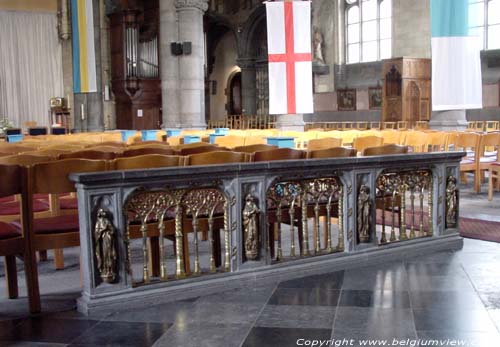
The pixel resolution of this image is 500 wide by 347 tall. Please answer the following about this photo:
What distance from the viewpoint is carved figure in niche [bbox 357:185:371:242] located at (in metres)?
4.52

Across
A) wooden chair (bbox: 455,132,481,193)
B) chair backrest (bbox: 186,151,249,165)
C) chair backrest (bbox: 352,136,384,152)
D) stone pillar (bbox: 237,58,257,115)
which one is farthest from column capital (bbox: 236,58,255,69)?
chair backrest (bbox: 186,151,249,165)

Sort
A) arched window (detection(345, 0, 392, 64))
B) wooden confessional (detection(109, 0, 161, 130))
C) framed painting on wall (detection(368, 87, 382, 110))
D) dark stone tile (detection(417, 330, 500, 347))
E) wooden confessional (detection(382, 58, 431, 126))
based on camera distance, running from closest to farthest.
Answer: dark stone tile (detection(417, 330, 500, 347)), wooden confessional (detection(382, 58, 431, 126)), framed painting on wall (detection(368, 87, 382, 110)), arched window (detection(345, 0, 392, 64)), wooden confessional (detection(109, 0, 161, 130))

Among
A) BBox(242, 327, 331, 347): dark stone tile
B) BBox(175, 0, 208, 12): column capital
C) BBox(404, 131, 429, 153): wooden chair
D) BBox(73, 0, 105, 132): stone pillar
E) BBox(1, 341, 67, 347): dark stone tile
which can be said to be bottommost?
BBox(1, 341, 67, 347): dark stone tile

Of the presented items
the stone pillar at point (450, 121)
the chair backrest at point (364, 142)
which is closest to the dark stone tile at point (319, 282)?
the chair backrest at point (364, 142)

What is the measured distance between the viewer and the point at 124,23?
24.8 m

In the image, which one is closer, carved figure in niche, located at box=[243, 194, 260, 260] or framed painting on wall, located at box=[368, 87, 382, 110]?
carved figure in niche, located at box=[243, 194, 260, 260]

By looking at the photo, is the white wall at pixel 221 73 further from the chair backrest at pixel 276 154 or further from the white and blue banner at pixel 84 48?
the chair backrest at pixel 276 154

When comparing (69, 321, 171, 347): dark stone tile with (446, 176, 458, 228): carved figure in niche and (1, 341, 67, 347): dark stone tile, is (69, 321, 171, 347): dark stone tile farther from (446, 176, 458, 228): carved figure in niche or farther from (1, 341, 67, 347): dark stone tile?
(446, 176, 458, 228): carved figure in niche

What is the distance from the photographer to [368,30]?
25.2 m

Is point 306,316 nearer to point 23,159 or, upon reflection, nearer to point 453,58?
point 23,159

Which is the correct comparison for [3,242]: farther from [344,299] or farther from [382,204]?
[382,204]

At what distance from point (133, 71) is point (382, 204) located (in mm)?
21314

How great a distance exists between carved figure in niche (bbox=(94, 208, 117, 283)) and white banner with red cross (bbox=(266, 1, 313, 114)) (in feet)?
19.8

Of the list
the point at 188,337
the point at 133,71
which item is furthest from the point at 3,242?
the point at 133,71
